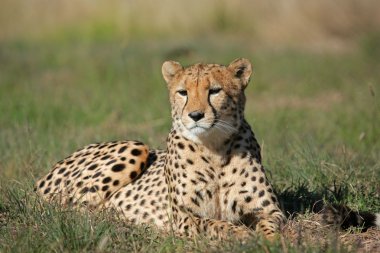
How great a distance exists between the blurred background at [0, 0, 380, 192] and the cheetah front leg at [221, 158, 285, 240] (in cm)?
76

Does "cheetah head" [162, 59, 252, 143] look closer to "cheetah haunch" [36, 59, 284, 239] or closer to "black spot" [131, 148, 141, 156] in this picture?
"cheetah haunch" [36, 59, 284, 239]

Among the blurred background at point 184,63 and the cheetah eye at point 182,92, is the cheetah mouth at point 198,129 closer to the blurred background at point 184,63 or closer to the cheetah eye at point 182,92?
the cheetah eye at point 182,92

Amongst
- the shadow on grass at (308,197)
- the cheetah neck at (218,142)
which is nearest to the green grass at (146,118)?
the shadow on grass at (308,197)

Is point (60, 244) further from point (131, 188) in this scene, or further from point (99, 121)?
point (99, 121)

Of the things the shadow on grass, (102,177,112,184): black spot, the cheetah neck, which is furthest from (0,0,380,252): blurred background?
the cheetah neck

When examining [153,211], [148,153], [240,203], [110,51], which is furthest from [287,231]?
[110,51]

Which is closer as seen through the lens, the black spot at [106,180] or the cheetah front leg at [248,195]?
the cheetah front leg at [248,195]

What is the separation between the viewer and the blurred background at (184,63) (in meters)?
5.49

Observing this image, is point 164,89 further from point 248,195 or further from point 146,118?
point 248,195

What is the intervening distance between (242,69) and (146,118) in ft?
11.0

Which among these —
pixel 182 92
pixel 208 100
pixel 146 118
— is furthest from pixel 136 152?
pixel 146 118

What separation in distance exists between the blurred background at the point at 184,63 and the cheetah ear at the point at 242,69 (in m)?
0.87

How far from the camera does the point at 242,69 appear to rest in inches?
156

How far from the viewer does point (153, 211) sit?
4.14 meters
